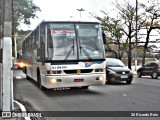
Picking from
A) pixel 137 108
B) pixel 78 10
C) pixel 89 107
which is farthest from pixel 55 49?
pixel 78 10

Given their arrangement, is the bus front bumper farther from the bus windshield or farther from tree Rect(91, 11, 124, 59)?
tree Rect(91, 11, 124, 59)

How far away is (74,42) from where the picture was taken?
13312mm

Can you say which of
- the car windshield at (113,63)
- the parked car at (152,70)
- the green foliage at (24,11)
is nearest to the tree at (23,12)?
the green foliage at (24,11)

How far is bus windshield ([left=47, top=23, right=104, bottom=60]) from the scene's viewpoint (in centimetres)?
1307

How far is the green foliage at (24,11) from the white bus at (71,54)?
84.6 ft

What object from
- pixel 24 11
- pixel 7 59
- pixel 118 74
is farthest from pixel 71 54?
pixel 24 11

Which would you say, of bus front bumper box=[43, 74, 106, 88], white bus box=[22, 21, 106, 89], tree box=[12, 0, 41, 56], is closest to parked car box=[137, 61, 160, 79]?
white bus box=[22, 21, 106, 89]

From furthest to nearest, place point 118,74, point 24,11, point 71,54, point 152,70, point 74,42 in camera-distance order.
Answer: point 24,11, point 152,70, point 118,74, point 74,42, point 71,54

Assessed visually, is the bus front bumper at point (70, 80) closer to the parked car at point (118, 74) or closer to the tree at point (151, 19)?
the parked car at point (118, 74)

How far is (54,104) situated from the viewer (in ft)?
36.3

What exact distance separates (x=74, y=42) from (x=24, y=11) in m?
28.9

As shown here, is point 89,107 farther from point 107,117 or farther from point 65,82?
point 65,82

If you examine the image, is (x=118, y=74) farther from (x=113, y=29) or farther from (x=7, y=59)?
(x=113, y=29)

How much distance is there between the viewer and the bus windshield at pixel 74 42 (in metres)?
13.1
